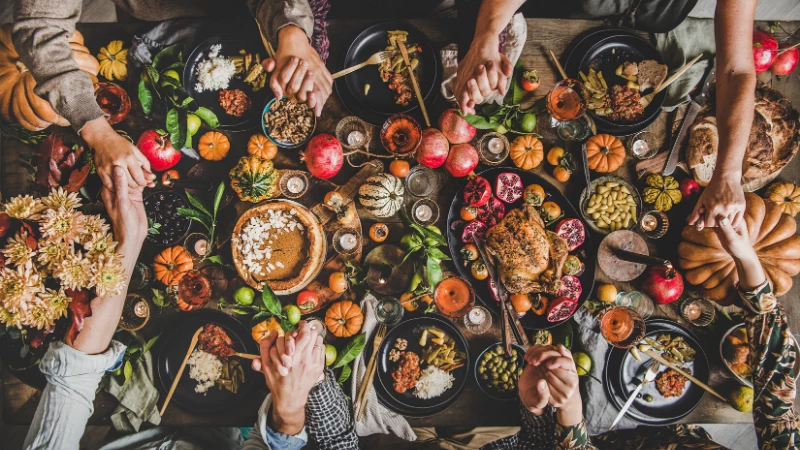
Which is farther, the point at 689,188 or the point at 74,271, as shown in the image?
the point at 689,188

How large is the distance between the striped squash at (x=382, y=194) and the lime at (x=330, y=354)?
0.62 meters

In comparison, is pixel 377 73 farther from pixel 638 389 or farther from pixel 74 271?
pixel 638 389

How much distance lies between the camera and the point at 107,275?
1571 mm

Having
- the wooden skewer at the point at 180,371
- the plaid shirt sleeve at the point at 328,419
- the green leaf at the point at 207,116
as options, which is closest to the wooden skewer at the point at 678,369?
the plaid shirt sleeve at the point at 328,419

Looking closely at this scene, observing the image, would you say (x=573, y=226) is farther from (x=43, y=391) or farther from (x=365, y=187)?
(x=43, y=391)

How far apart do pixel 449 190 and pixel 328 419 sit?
3.66ft

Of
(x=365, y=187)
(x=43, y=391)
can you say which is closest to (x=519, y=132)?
(x=365, y=187)

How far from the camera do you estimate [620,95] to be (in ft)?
6.22

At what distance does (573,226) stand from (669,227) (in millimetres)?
491

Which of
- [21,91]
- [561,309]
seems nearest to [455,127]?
[561,309]

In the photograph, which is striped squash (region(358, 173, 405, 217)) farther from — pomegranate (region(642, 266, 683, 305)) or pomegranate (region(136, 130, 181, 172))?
pomegranate (region(642, 266, 683, 305))

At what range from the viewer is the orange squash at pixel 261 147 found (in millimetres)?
1881

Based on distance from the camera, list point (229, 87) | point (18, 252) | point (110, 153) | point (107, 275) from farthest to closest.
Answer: point (229, 87) < point (110, 153) < point (107, 275) < point (18, 252)

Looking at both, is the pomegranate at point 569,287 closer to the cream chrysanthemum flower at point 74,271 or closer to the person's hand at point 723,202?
the person's hand at point 723,202
